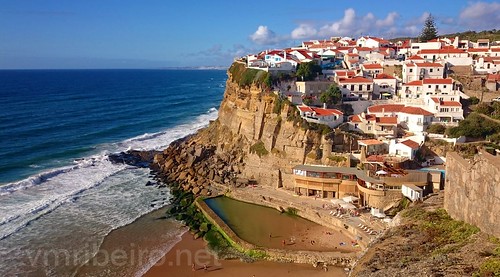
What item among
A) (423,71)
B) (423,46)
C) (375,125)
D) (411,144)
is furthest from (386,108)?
(423,46)

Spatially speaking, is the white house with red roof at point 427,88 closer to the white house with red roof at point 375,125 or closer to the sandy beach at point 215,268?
the white house with red roof at point 375,125

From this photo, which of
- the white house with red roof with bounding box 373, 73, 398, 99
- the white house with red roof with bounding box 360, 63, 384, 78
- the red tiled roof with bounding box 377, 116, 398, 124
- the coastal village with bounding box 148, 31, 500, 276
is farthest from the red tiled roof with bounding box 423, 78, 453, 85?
the white house with red roof with bounding box 360, 63, 384, 78

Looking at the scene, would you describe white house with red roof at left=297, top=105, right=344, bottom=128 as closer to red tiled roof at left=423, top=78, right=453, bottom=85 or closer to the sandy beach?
red tiled roof at left=423, top=78, right=453, bottom=85

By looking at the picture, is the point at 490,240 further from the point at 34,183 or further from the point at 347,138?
the point at 34,183

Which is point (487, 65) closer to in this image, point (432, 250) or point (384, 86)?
point (384, 86)

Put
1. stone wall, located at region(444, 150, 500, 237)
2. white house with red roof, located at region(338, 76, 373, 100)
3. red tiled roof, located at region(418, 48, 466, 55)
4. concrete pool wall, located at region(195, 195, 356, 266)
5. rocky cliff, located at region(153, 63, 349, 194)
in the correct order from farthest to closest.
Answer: red tiled roof, located at region(418, 48, 466, 55) < white house with red roof, located at region(338, 76, 373, 100) < rocky cliff, located at region(153, 63, 349, 194) < concrete pool wall, located at region(195, 195, 356, 266) < stone wall, located at region(444, 150, 500, 237)

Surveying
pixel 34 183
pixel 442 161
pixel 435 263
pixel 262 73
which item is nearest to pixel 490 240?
pixel 435 263
